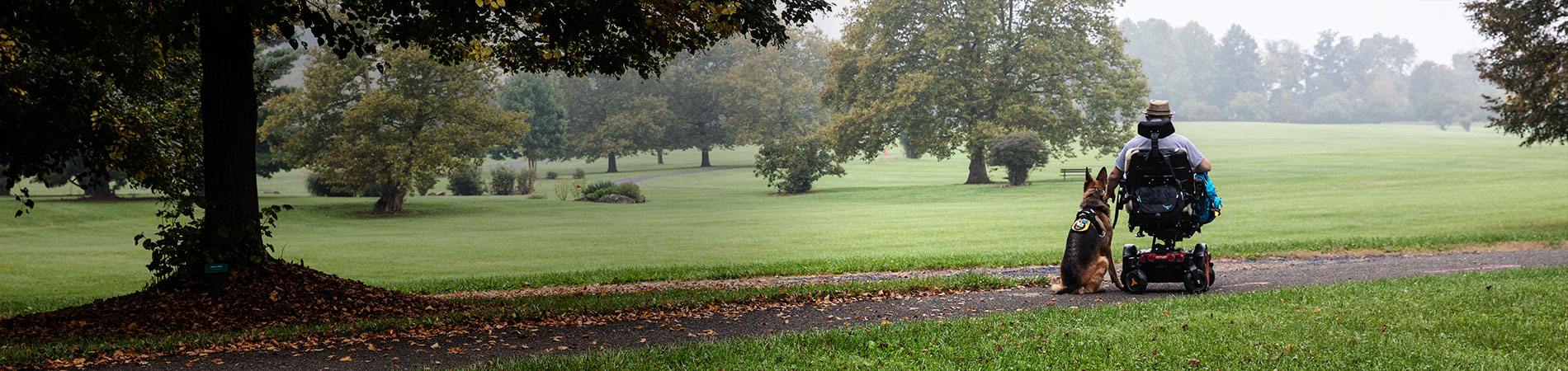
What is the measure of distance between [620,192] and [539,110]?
66.1 feet

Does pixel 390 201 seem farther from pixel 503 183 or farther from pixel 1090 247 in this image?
pixel 1090 247

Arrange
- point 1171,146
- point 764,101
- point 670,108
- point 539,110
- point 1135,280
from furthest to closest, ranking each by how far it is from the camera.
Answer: point 670,108 < point 764,101 < point 539,110 < point 1135,280 < point 1171,146

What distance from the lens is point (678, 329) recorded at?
7941 mm

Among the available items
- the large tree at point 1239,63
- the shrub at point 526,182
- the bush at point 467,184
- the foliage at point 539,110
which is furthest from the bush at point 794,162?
the large tree at point 1239,63

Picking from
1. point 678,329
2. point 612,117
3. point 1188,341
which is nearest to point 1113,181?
point 1188,341

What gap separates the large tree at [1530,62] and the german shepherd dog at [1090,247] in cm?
1444

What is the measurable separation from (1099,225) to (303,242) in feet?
70.6

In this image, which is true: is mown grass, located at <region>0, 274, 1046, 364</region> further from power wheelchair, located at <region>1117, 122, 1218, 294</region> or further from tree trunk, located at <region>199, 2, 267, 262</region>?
tree trunk, located at <region>199, 2, 267, 262</region>

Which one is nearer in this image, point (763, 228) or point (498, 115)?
point (763, 228)

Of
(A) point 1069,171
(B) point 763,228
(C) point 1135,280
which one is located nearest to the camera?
(C) point 1135,280

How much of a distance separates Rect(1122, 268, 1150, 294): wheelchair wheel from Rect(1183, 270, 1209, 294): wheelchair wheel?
377mm

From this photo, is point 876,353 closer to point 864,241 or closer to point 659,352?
point 659,352

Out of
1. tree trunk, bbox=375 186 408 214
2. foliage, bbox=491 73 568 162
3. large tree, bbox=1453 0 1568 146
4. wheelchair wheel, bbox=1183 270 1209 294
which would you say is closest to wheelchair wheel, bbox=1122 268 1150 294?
wheelchair wheel, bbox=1183 270 1209 294

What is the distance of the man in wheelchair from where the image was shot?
910 centimetres
